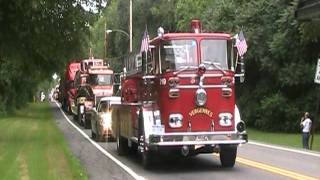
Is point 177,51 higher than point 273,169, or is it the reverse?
point 177,51

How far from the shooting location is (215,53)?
643 inches

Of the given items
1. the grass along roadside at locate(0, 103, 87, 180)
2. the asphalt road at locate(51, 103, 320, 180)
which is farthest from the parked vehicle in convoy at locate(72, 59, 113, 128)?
the asphalt road at locate(51, 103, 320, 180)

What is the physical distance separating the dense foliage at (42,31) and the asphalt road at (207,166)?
21.0ft

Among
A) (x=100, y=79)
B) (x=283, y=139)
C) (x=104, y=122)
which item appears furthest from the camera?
(x=100, y=79)

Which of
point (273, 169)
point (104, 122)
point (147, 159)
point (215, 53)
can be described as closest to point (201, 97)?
point (215, 53)

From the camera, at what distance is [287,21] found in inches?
1480

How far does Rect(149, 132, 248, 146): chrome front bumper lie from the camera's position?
15586 millimetres

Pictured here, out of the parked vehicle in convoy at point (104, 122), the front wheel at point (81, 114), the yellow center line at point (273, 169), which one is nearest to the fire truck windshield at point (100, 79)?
the front wheel at point (81, 114)

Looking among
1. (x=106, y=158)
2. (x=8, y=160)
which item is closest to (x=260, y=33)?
(x=106, y=158)

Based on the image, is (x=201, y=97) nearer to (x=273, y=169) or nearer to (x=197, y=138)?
(x=197, y=138)

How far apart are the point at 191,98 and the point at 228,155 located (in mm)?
1997

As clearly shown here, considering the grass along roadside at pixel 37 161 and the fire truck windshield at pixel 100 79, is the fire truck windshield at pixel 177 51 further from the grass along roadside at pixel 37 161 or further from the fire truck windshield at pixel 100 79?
the fire truck windshield at pixel 100 79

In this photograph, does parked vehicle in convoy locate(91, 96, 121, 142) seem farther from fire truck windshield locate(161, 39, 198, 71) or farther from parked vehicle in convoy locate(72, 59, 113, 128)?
parked vehicle in convoy locate(72, 59, 113, 128)

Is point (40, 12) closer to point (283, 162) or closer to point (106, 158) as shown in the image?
point (106, 158)
